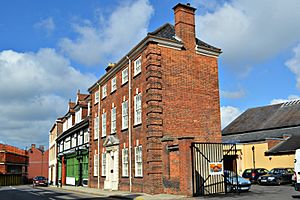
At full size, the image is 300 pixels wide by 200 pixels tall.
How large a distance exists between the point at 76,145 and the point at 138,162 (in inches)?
777

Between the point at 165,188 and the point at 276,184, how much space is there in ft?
41.8

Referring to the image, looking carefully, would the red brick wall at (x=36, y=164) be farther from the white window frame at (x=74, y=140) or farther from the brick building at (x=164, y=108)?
the brick building at (x=164, y=108)

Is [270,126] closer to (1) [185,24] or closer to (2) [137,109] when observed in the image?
(1) [185,24]

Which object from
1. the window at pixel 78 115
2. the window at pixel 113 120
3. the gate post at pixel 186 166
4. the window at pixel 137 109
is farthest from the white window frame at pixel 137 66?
the window at pixel 78 115

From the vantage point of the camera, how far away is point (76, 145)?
40.8 m

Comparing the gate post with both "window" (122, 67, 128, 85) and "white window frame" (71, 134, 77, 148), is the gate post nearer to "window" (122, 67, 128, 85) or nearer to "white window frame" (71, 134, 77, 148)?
"window" (122, 67, 128, 85)

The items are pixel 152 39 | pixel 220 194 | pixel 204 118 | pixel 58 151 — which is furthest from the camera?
pixel 58 151

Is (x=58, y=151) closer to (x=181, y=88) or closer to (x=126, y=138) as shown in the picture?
(x=126, y=138)

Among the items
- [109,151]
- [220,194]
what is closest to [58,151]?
[109,151]

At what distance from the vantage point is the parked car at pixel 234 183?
1994 cm

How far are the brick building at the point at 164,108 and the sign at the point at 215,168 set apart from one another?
1373 mm

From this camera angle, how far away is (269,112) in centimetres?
4738

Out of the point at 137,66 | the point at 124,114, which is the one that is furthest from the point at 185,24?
the point at 124,114

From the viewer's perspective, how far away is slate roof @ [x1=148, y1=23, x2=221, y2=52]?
74.0 ft
